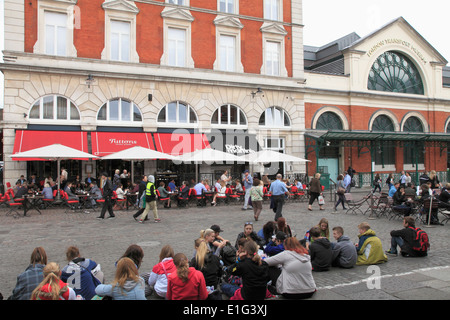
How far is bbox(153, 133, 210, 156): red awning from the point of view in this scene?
2064 cm

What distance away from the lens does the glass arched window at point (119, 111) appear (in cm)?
2032

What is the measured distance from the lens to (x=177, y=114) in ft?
72.4

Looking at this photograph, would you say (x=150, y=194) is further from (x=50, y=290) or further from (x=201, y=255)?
(x=50, y=290)

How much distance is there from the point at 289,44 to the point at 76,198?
17567 millimetres

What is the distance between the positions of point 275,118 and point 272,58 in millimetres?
4155

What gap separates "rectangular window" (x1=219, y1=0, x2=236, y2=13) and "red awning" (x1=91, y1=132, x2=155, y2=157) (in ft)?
32.2

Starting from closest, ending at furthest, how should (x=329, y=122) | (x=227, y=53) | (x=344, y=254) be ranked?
(x=344, y=254)
(x=227, y=53)
(x=329, y=122)

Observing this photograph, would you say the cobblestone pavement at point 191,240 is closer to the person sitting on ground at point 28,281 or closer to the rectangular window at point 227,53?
→ the person sitting on ground at point 28,281

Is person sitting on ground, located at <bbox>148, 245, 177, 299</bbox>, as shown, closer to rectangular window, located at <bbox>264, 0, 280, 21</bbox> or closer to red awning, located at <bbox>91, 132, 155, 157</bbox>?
red awning, located at <bbox>91, 132, 155, 157</bbox>

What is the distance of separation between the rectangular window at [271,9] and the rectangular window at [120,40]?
955 centimetres

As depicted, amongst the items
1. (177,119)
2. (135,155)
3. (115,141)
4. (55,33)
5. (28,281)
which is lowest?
(28,281)

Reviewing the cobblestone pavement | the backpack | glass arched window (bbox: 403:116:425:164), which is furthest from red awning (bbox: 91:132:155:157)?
glass arched window (bbox: 403:116:425:164)

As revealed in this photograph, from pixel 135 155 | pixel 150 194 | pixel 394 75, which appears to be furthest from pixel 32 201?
pixel 394 75

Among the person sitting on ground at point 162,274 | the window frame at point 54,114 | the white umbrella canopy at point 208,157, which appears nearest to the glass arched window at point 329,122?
the white umbrella canopy at point 208,157
